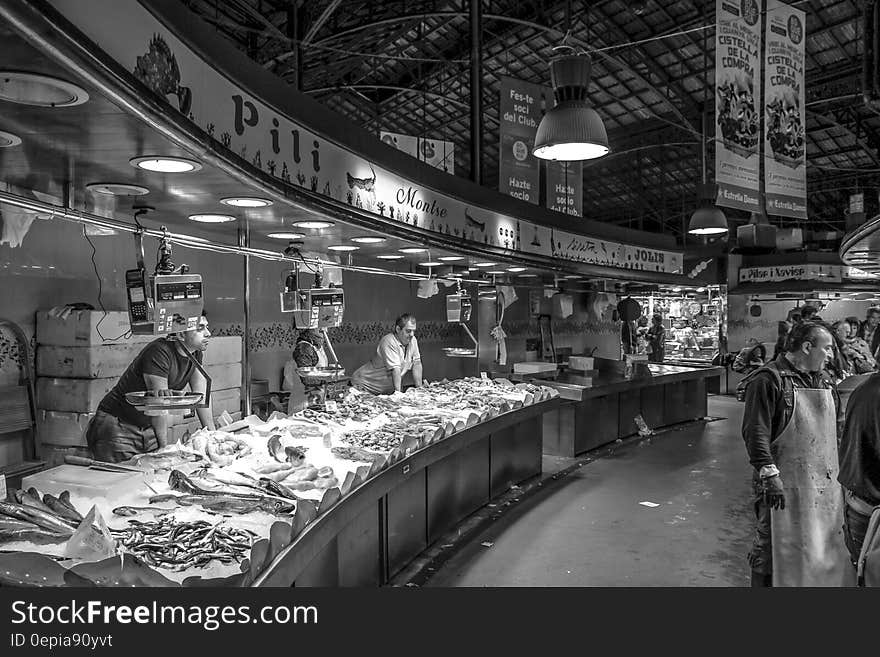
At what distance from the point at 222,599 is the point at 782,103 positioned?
7.16m

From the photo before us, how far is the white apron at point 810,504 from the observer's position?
152 inches

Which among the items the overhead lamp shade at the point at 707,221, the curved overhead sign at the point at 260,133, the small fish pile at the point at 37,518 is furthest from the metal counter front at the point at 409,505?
the overhead lamp shade at the point at 707,221

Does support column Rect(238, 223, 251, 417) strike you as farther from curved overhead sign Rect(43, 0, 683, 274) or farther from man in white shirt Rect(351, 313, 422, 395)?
man in white shirt Rect(351, 313, 422, 395)

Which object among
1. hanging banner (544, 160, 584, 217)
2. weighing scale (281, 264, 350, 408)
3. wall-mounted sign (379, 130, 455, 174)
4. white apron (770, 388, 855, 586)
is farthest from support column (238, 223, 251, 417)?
hanging banner (544, 160, 584, 217)

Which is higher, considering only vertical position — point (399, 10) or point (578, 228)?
point (399, 10)

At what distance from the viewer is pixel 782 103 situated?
6.62 metres

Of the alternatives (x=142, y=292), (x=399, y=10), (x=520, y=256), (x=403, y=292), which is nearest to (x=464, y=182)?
(x=520, y=256)

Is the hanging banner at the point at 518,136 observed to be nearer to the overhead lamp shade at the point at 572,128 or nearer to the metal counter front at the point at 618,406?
the metal counter front at the point at 618,406

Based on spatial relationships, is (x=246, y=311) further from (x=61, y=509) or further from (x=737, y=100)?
(x=737, y=100)

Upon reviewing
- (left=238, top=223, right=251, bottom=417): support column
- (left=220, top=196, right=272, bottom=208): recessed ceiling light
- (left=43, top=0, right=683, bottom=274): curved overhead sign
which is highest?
(left=43, top=0, right=683, bottom=274): curved overhead sign

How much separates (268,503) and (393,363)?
4.31 m

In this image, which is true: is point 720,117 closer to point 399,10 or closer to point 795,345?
point 795,345

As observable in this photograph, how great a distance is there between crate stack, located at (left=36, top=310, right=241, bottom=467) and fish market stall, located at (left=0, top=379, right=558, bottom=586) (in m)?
2.30

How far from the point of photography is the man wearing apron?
12.6ft
